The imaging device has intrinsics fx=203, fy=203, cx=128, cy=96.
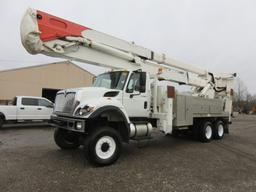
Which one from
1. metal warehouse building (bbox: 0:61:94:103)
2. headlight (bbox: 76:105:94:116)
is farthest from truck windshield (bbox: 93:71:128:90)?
metal warehouse building (bbox: 0:61:94:103)

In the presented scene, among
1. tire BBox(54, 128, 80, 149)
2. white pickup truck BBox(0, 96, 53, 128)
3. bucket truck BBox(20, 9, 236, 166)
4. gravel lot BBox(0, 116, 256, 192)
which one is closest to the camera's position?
gravel lot BBox(0, 116, 256, 192)

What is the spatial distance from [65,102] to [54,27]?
6.28 ft

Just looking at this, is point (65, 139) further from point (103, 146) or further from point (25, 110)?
point (25, 110)

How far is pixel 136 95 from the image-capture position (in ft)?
20.1

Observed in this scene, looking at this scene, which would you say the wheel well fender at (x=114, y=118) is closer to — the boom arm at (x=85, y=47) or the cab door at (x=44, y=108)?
the boom arm at (x=85, y=47)

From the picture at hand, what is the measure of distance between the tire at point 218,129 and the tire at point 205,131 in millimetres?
324

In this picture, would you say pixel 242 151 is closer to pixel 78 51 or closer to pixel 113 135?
pixel 113 135

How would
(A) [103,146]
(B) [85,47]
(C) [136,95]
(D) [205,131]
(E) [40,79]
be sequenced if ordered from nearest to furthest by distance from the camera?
(A) [103,146] → (B) [85,47] → (C) [136,95] → (D) [205,131] → (E) [40,79]

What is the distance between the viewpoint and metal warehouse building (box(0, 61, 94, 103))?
62.5ft

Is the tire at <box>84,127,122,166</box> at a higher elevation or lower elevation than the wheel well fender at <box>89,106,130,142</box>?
lower

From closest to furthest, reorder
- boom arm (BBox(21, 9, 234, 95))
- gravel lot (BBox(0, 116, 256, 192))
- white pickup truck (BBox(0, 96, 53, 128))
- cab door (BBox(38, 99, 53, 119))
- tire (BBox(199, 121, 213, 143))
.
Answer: gravel lot (BBox(0, 116, 256, 192))
boom arm (BBox(21, 9, 234, 95))
tire (BBox(199, 121, 213, 143))
white pickup truck (BBox(0, 96, 53, 128))
cab door (BBox(38, 99, 53, 119))

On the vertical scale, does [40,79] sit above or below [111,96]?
above

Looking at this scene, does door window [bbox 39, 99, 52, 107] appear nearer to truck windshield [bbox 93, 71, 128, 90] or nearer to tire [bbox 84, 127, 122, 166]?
truck windshield [bbox 93, 71, 128, 90]

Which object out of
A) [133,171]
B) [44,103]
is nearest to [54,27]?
[133,171]
